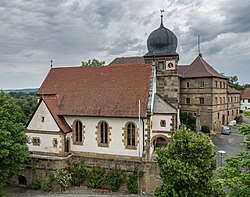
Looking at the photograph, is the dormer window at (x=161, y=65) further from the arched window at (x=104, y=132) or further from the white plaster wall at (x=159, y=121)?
the arched window at (x=104, y=132)

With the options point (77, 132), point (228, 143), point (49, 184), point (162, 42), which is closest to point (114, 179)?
point (49, 184)

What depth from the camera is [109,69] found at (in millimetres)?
29938

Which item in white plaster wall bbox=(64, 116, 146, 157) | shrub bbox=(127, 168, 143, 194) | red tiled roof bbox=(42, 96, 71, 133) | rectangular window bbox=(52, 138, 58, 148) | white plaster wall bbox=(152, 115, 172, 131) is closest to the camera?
shrub bbox=(127, 168, 143, 194)

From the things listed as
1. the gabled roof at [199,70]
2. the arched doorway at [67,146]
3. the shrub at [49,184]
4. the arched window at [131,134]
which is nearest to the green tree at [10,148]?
the shrub at [49,184]

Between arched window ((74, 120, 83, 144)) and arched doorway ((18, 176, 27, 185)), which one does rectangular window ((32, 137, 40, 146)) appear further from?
arched window ((74, 120, 83, 144))

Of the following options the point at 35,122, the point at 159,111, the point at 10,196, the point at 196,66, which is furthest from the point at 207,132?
the point at 10,196

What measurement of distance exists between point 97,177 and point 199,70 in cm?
3120

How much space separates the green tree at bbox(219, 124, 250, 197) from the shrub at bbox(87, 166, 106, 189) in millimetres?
14493

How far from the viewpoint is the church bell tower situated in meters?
35.0

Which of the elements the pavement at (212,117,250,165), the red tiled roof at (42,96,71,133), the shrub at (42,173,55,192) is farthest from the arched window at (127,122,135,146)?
the pavement at (212,117,250,165)

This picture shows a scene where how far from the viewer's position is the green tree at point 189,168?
50.5 ft

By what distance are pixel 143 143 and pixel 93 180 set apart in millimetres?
6076

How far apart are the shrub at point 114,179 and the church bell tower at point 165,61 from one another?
14891 millimetres

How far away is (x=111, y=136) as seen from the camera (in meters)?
26.5
